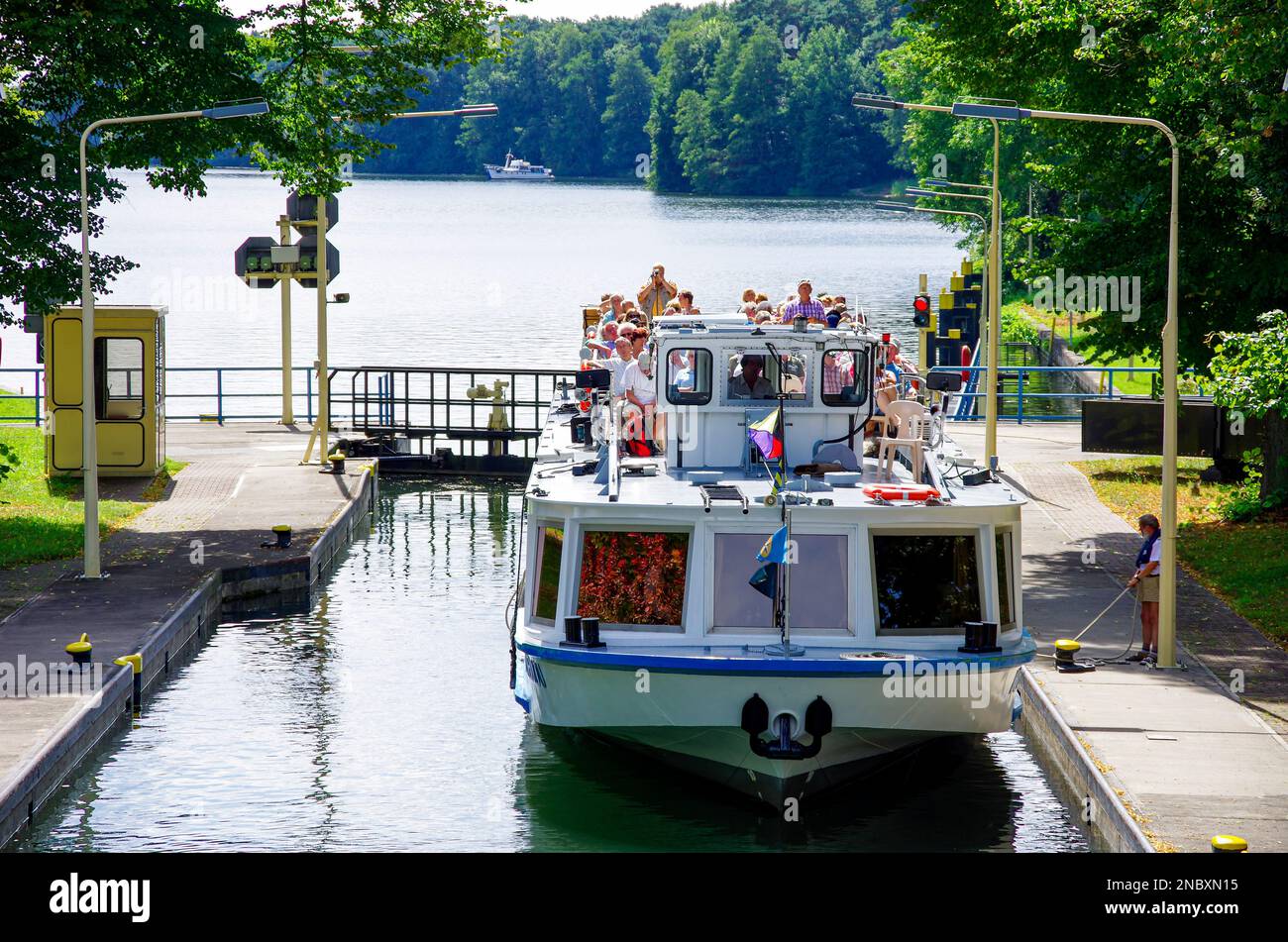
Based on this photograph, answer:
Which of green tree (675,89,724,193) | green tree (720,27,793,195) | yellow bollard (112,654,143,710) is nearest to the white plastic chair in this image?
yellow bollard (112,654,143,710)

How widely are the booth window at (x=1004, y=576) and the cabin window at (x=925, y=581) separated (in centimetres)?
35

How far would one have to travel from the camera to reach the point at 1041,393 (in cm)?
3969

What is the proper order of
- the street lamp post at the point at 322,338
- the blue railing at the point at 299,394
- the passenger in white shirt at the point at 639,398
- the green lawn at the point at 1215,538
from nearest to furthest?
the passenger in white shirt at the point at 639,398 → the green lawn at the point at 1215,538 → the street lamp post at the point at 322,338 → the blue railing at the point at 299,394

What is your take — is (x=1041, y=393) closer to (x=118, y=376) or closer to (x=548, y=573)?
(x=118, y=376)

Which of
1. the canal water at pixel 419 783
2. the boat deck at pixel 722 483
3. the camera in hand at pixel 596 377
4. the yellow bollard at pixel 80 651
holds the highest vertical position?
the camera in hand at pixel 596 377

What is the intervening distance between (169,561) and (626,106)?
15932cm

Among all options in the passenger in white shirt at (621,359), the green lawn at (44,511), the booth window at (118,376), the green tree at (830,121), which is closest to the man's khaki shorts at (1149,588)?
the passenger in white shirt at (621,359)

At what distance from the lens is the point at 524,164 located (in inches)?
7402

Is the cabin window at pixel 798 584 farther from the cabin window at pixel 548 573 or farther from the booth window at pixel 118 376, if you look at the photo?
the booth window at pixel 118 376

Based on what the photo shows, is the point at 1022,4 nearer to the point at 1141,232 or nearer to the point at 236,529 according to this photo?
the point at 1141,232

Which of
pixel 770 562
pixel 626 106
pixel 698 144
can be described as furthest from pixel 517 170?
pixel 770 562

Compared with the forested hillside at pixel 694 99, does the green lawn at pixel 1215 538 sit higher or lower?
lower

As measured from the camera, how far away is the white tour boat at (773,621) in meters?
15.1
